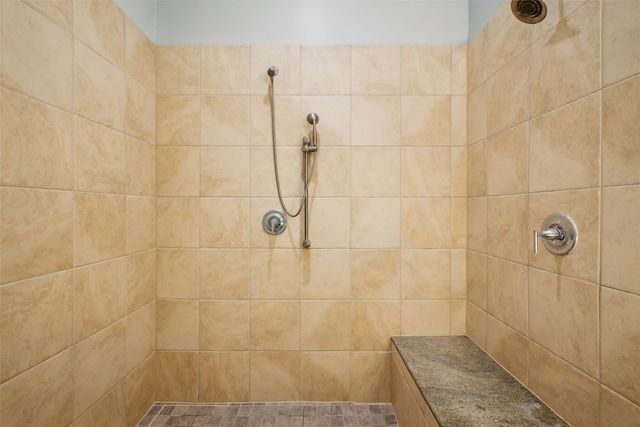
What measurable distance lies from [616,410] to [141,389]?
1.78 m

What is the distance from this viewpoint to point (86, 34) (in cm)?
111

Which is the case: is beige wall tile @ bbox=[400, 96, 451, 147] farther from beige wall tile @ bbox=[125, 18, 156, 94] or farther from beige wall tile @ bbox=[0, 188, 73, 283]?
beige wall tile @ bbox=[0, 188, 73, 283]

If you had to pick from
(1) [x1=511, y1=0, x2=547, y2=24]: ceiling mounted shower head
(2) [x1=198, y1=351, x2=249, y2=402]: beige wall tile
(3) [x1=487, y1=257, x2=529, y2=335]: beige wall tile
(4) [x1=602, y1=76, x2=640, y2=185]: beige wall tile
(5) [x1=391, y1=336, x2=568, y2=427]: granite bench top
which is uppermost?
(1) [x1=511, y1=0, x2=547, y2=24]: ceiling mounted shower head

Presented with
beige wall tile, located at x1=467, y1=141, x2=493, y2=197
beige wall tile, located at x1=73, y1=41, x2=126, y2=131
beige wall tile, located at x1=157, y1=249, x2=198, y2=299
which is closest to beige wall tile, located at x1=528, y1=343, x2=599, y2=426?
beige wall tile, located at x1=467, y1=141, x2=493, y2=197

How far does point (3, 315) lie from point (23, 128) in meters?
0.52

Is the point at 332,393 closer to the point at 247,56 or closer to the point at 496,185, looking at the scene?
the point at 496,185

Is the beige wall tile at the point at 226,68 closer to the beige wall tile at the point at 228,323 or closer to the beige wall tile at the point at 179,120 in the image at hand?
the beige wall tile at the point at 179,120

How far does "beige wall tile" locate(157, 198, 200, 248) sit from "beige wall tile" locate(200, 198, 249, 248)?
0.04 meters

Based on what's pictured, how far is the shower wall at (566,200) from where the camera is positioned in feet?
2.46

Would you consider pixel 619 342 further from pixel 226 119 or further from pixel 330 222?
pixel 226 119

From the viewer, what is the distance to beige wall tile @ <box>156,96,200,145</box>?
155cm

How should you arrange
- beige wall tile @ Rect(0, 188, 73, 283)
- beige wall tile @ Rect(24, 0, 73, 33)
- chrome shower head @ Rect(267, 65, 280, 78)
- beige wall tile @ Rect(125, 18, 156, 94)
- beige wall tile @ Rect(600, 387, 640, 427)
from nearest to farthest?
1. beige wall tile @ Rect(600, 387, 640, 427)
2. beige wall tile @ Rect(0, 188, 73, 283)
3. beige wall tile @ Rect(24, 0, 73, 33)
4. beige wall tile @ Rect(125, 18, 156, 94)
5. chrome shower head @ Rect(267, 65, 280, 78)

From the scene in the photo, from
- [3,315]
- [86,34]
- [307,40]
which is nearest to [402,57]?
[307,40]

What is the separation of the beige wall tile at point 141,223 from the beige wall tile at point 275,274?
51 centimetres
